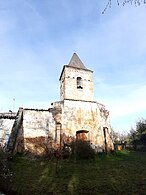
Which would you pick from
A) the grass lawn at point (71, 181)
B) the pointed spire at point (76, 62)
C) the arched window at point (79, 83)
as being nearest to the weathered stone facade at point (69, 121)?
the arched window at point (79, 83)

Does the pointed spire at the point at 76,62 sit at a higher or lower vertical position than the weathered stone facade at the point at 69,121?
higher

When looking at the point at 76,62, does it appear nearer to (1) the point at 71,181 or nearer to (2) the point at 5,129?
(2) the point at 5,129

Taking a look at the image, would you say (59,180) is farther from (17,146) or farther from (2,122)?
(2,122)

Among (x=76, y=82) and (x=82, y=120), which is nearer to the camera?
(x=82, y=120)

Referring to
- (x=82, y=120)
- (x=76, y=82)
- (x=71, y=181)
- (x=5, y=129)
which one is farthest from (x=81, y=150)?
(x=5, y=129)

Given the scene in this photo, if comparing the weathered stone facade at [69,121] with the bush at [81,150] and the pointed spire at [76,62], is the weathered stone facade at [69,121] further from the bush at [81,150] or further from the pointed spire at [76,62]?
the bush at [81,150]

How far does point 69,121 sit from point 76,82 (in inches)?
166

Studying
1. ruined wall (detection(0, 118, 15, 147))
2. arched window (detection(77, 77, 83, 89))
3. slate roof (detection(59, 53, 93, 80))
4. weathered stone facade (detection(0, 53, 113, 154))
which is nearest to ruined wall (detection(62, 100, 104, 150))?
weathered stone facade (detection(0, 53, 113, 154))

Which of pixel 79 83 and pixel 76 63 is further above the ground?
pixel 76 63

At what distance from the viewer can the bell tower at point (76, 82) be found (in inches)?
716

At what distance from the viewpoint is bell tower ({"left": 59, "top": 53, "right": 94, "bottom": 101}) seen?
1819 centimetres

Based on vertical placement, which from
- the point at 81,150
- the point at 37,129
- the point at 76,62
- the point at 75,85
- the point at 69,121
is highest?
the point at 76,62

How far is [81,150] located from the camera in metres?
14.9

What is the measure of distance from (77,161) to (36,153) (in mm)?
3395
